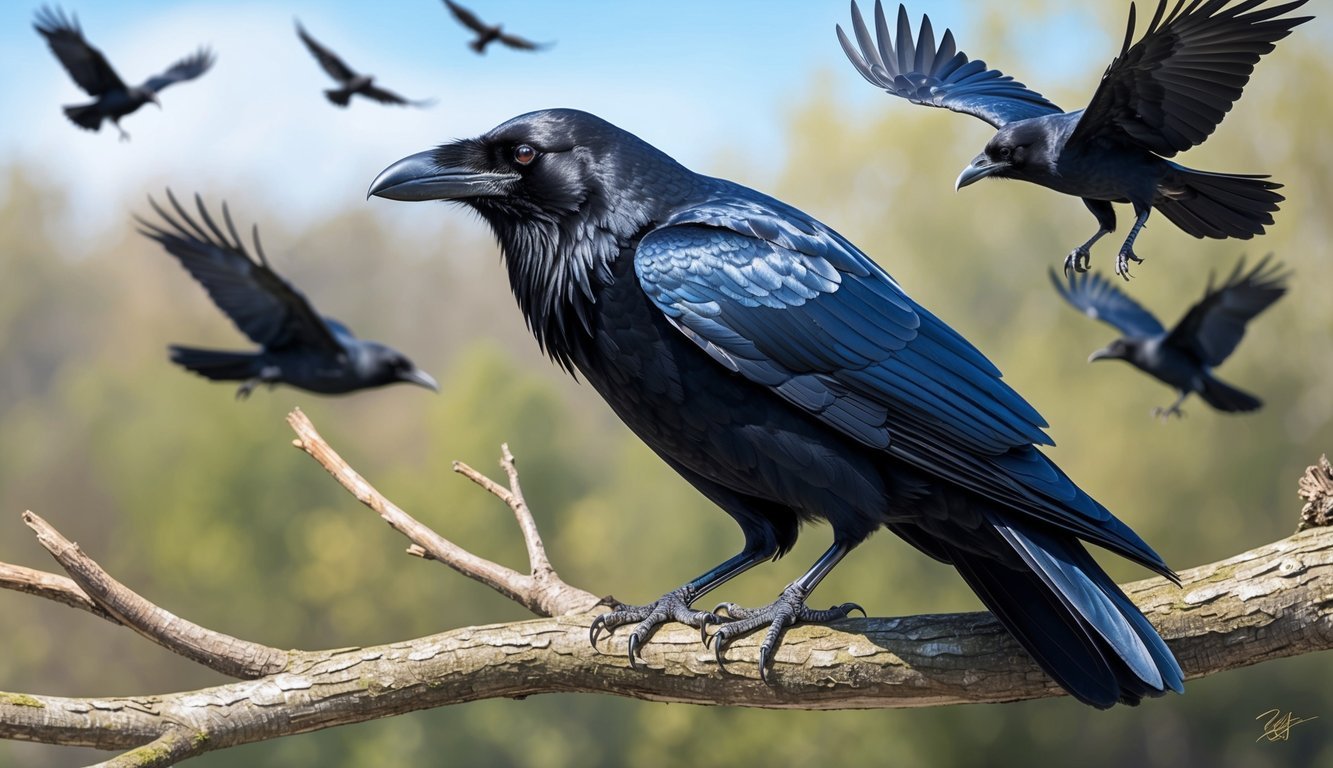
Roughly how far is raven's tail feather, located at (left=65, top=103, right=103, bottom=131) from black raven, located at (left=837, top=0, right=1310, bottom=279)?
6.09 metres

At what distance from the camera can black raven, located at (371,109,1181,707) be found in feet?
11.2

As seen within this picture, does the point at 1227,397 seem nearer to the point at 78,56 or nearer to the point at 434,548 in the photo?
the point at 434,548

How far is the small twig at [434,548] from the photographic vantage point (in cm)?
433

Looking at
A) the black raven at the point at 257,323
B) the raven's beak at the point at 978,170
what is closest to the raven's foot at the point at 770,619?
the raven's beak at the point at 978,170

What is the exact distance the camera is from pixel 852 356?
3.55 metres

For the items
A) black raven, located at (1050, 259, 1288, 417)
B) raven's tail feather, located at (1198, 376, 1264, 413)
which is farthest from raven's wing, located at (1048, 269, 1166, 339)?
raven's tail feather, located at (1198, 376, 1264, 413)

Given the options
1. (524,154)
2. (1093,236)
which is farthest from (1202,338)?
(1093,236)

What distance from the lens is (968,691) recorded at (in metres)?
3.50

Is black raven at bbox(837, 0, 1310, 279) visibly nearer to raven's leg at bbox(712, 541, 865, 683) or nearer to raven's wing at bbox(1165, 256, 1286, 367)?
raven's leg at bbox(712, 541, 865, 683)

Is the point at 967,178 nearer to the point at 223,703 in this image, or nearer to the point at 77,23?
the point at 223,703

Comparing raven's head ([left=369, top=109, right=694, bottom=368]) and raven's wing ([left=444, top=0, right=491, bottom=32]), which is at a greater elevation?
raven's wing ([left=444, top=0, right=491, bottom=32])

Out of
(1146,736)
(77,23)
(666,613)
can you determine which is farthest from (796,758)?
(666,613)

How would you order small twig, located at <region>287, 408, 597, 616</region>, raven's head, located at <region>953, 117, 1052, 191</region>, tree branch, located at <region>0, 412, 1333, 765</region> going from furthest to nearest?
small twig, located at <region>287, 408, 597, 616</region>
tree branch, located at <region>0, 412, 1333, 765</region>
raven's head, located at <region>953, 117, 1052, 191</region>

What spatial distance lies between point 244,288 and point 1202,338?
5.80m
